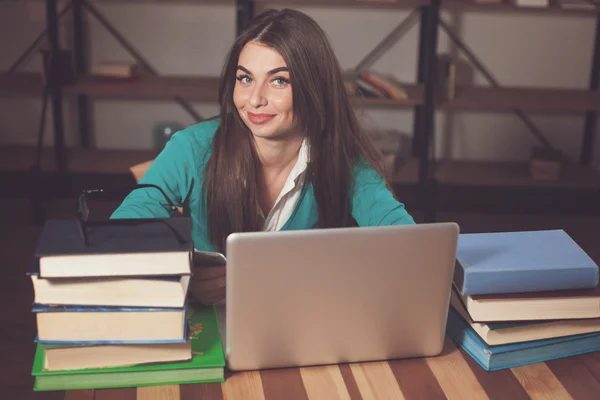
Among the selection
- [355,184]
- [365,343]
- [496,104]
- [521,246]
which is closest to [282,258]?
[365,343]

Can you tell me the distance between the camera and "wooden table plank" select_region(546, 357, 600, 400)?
4.87 feet

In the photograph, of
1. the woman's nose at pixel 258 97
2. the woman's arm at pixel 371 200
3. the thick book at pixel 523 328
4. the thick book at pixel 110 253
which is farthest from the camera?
the woman's arm at pixel 371 200

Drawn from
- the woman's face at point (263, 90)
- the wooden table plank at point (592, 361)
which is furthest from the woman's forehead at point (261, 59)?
the wooden table plank at point (592, 361)

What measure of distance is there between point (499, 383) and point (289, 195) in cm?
74

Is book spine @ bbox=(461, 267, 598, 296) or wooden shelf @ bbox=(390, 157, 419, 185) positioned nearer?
book spine @ bbox=(461, 267, 598, 296)

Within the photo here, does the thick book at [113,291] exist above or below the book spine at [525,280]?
above

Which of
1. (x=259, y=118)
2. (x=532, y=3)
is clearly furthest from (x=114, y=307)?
(x=532, y=3)

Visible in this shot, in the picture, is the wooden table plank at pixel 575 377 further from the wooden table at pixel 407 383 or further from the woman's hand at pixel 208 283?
the woman's hand at pixel 208 283

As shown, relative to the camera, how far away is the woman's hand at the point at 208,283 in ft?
5.21

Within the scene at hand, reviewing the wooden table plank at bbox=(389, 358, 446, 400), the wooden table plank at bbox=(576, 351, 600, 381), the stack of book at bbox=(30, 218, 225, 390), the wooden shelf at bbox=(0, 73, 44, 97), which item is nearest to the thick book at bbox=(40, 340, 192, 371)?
the stack of book at bbox=(30, 218, 225, 390)

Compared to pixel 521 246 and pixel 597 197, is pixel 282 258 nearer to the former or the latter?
pixel 521 246

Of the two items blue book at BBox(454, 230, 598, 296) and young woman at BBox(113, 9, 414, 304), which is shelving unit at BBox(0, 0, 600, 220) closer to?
young woman at BBox(113, 9, 414, 304)

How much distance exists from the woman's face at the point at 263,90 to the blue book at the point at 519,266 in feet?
1.55

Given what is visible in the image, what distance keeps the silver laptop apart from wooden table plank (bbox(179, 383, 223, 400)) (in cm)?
5
